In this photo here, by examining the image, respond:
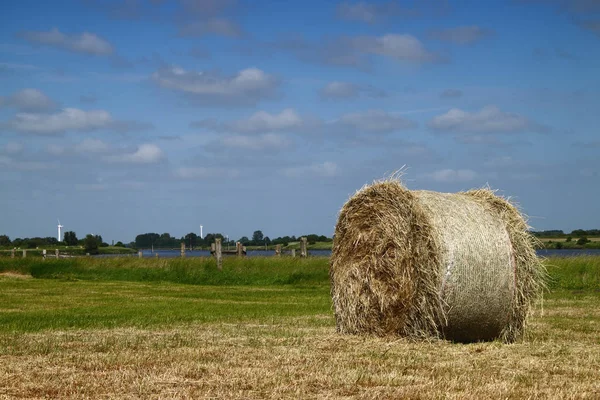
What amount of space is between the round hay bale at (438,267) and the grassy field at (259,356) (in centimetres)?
41

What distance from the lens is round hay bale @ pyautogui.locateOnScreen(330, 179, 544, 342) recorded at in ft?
40.5

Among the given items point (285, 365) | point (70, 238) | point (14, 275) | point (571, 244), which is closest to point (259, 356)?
point (285, 365)

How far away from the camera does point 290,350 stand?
1130 centimetres

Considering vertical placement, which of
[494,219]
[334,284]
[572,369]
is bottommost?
[572,369]

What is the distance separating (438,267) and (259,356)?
10.7ft

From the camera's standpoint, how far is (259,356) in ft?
35.4

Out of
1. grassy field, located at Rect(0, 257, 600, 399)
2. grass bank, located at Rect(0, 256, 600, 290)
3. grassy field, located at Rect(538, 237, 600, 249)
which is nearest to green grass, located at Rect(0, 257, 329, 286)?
grass bank, located at Rect(0, 256, 600, 290)

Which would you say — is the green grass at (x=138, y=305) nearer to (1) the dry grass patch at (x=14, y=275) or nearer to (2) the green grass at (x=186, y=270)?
(2) the green grass at (x=186, y=270)

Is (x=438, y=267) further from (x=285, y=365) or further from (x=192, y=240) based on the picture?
(x=192, y=240)

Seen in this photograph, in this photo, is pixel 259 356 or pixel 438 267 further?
pixel 438 267

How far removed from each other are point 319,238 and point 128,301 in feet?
177

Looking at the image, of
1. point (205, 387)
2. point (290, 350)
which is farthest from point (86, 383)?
point (290, 350)

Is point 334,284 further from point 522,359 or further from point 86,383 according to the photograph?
point 86,383

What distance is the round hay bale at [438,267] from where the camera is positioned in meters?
12.3
